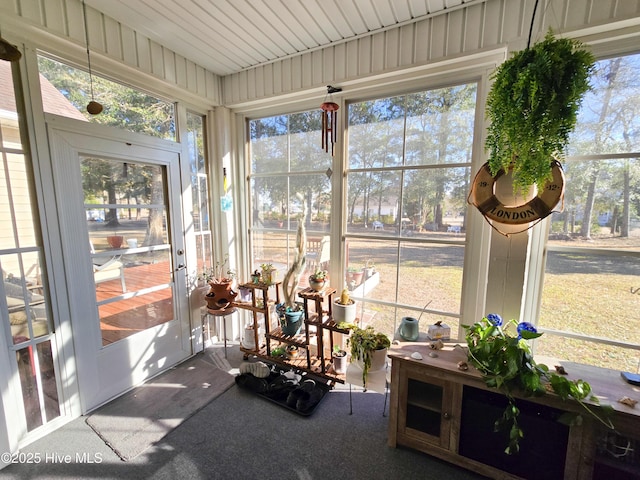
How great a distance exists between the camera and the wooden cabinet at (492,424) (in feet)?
3.73

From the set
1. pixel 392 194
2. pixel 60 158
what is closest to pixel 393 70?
pixel 392 194

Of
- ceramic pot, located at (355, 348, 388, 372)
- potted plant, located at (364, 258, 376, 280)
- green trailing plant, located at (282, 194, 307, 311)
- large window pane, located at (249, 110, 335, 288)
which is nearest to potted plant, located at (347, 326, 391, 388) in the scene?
ceramic pot, located at (355, 348, 388, 372)

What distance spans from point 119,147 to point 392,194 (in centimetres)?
194

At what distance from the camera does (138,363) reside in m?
2.08

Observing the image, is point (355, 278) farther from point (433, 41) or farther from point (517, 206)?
point (433, 41)

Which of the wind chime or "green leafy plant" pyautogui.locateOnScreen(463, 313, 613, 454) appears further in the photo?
the wind chime

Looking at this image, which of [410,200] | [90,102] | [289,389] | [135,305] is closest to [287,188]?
[410,200]

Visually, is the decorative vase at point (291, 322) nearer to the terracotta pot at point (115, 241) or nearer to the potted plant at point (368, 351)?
the potted plant at point (368, 351)

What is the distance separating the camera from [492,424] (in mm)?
1325

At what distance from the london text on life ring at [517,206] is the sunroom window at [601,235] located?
1.22 ft

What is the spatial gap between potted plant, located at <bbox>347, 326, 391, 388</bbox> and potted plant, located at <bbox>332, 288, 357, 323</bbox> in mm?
211

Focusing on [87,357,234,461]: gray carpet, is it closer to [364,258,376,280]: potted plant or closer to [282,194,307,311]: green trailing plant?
[282,194,307,311]: green trailing plant

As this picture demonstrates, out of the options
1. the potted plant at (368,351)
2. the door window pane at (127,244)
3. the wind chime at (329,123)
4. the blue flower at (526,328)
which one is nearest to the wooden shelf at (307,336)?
the potted plant at (368,351)

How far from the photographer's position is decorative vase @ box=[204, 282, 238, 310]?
2320 mm
